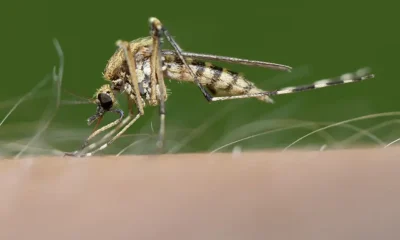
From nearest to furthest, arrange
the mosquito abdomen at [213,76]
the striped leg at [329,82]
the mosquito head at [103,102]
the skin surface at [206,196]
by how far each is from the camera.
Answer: the skin surface at [206,196], the striped leg at [329,82], the mosquito abdomen at [213,76], the mosquito head at [103,102]

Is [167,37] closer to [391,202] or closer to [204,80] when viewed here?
[204,80]

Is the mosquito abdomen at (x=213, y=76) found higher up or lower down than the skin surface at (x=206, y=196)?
higher up

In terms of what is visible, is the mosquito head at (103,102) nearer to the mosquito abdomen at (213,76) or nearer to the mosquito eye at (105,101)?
the mosquito eye at (105,101)

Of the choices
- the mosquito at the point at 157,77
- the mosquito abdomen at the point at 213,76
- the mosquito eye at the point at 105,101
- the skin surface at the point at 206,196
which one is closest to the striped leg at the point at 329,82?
the mosquito at the point at 157,77

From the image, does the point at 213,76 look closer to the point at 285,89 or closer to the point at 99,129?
the point at 285,89

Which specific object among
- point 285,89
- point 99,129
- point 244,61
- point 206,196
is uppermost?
point 244,61

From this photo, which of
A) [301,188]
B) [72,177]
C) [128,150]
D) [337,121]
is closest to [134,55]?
[128,150]

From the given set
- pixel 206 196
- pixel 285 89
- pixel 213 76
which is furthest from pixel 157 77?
pixel 206 196
